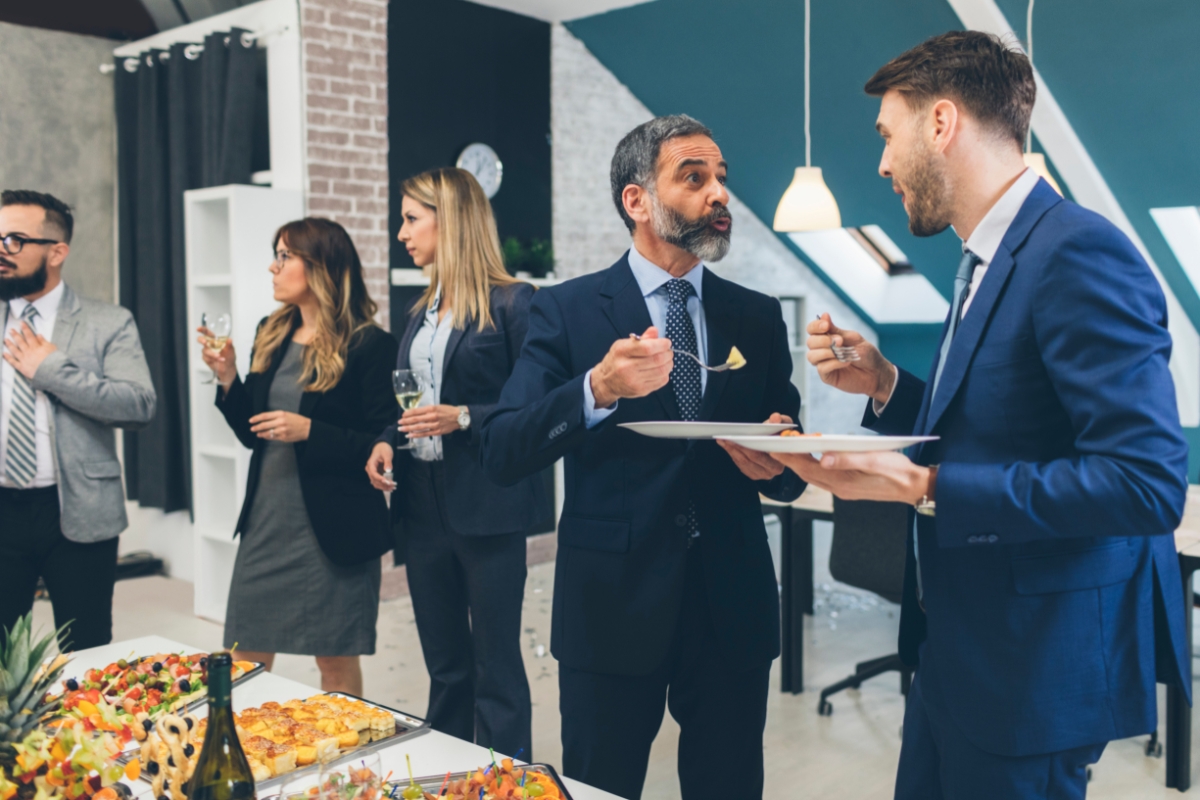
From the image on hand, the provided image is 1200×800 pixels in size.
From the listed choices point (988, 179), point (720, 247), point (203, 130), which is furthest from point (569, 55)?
point (988, 179)

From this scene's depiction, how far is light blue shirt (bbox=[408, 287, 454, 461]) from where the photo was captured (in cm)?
262

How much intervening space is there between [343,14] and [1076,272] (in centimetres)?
432

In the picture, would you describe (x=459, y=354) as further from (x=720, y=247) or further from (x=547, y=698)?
(x=547, y=698)

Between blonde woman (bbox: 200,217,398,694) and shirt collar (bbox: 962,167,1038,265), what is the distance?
1.85 metres

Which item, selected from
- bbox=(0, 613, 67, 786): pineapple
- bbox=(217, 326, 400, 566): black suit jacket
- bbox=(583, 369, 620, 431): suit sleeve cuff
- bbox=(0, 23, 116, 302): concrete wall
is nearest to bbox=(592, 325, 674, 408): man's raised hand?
bbox=(583, 369, 620, 431): suit sleeve cuff

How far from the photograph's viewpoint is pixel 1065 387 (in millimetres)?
1196

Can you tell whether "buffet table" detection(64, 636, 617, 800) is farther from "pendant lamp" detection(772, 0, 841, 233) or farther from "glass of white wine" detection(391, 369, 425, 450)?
"pendant lamp" detection(772, 0, 841, 233)

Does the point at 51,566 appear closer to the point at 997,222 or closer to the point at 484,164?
the point at 997,222

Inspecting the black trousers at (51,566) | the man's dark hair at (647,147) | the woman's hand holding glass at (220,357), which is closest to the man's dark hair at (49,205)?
the woman's hand holding glass at (220,357)

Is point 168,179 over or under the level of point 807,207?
over

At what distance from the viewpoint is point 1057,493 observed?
1.18m

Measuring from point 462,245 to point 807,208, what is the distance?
194 cm

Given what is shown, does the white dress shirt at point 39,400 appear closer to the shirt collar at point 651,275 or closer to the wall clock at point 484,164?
the shirt collar at point 651,275

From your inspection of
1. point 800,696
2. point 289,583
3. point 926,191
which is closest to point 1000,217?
point 926,191
